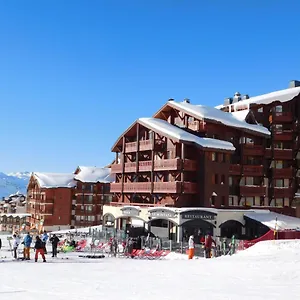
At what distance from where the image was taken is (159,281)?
1568 cm

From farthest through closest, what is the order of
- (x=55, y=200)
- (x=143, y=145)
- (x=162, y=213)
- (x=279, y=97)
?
1. (x=55, y=200)
2. (x=279, y=97)
3. (x=143, y=145)
4. (x=162, y=213)

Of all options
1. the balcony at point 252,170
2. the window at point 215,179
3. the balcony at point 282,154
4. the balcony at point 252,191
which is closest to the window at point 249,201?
the balcony at point 252,191

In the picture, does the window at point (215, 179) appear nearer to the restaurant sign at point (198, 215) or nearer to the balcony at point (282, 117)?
the restaurant sign at point (198, 215)

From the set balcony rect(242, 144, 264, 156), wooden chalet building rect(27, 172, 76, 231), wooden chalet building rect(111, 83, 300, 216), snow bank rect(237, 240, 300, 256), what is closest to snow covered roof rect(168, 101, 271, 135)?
wooden chalet building rect(111, 83, 300, 216)

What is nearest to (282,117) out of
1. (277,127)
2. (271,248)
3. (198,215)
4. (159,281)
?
(277,127)

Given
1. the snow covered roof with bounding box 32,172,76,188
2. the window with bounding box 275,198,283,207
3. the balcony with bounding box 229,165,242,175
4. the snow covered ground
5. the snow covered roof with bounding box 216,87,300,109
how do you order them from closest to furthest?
the snow covered ground < the balcony with bounding box 229,165,242,175 < the window with bounding box 275,198,283,207 < the snow covered roof with bounding box 216,87,300,109 < the snow covered roof with bounding box 32,172,76,188

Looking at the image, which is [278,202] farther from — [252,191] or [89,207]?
[89,207]

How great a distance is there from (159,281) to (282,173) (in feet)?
124

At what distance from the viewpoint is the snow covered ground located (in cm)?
1302

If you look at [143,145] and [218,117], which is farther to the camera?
[143,145]

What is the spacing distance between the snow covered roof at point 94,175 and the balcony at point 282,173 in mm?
35179

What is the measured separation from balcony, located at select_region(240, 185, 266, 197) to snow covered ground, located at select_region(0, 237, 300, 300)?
25.5 m

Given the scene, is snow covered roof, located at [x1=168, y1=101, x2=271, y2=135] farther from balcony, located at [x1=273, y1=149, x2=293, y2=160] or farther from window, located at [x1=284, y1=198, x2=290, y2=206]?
window, located at [x1=284, y1=198, x2=290, y2=206]

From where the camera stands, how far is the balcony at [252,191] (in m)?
47.9
